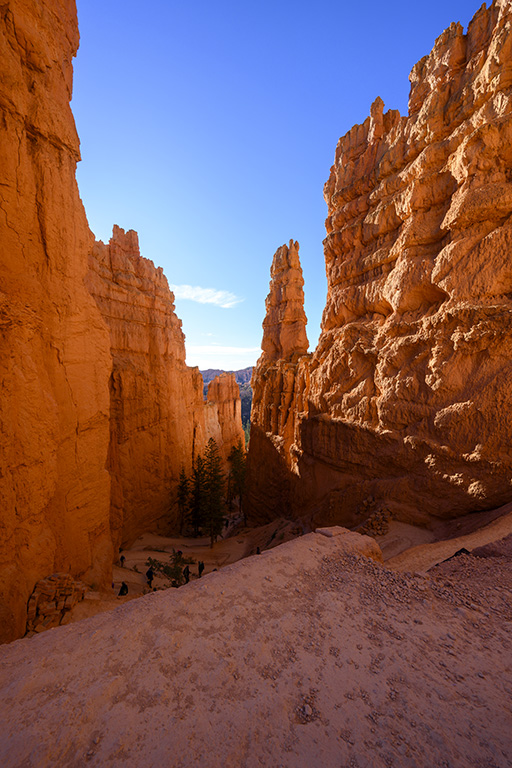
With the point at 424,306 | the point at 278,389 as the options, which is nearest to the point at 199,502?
the point at 278,389

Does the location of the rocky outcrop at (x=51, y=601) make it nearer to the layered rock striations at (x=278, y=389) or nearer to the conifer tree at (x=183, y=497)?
the layered rock striations at (x=278, y=389)

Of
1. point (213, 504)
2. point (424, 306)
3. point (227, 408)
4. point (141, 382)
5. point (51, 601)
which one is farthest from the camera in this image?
point (227, 408)

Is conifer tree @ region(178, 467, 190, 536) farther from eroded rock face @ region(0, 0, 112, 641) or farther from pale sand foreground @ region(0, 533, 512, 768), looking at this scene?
pale sand foreground @ region(0, 533, 512, 768)

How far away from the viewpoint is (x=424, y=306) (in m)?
14.2

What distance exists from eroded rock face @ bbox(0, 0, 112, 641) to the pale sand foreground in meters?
4.35

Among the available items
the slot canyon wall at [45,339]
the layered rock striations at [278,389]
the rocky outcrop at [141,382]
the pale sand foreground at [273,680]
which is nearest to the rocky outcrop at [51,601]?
the slot canyon wall at [45,339]

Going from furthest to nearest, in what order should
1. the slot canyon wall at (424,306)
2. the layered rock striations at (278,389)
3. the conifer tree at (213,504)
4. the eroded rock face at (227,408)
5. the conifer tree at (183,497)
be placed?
the eroded rock face at (227,408) < the conifer tree at (183,497) < the layered rock striations at (278,389) < the conifer tree at (213,504) < the slot canyon wall at (424,306)

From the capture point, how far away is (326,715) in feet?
12.7

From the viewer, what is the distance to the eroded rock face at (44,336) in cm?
839

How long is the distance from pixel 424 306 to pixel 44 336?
1476 cm

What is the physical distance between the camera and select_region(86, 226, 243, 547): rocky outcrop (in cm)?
2603

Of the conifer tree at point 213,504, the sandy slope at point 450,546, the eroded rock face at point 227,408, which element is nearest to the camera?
the sandy slope at point 450,546

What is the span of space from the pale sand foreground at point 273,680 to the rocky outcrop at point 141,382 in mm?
17959

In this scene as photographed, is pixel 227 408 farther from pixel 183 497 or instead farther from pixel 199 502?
pixel 199 502
